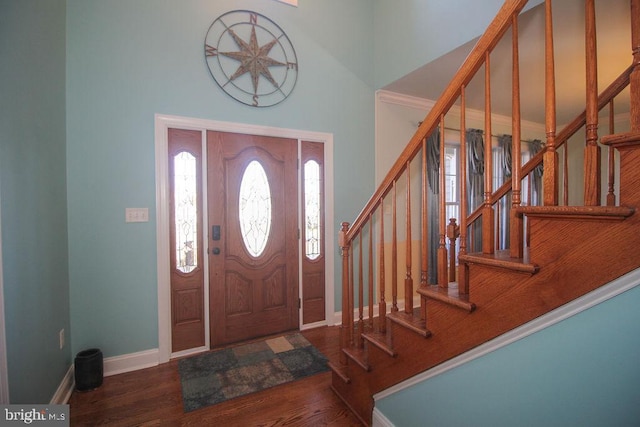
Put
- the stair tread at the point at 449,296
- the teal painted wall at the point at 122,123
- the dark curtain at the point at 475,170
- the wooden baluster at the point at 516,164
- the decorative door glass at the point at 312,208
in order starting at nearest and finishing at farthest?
1. the wooden baluster at the point at 516,164
2. the stair tread at the point at 449,296
3. the teal painted wall at the point at 122,123
4. the decorative door glass at the point at 312,208
5. the dark curtain at the point at 475,170

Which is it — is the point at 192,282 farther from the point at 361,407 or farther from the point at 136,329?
the point at 361,407

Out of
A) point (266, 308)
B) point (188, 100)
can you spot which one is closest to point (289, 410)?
point (266, 308)

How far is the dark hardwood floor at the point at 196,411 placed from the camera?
1.84 meters

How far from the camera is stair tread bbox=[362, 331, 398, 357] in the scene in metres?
1.54

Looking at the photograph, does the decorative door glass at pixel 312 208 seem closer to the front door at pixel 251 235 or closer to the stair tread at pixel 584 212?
the front door at pixel 251 235

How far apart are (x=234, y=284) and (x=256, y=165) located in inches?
47.1

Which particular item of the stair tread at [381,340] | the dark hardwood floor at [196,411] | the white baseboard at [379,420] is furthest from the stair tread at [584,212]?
the dark hardwood floor at [196,411]

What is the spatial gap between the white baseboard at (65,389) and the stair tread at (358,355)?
192 centimetres

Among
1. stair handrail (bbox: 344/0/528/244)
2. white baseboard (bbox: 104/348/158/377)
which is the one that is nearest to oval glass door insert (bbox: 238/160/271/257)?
white baseboard (bbox: 104/348/158/377)

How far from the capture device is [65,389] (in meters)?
2.06

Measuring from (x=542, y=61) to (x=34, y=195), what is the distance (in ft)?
13.3

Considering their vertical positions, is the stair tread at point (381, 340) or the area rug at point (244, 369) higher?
the stair tread at point (381, 340)

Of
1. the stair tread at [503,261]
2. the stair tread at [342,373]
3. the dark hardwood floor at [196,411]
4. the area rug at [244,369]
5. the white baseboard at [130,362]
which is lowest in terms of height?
the dark hardwood floor at [196,411]

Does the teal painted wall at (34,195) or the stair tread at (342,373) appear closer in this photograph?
the teal painted wall at (34,195)
